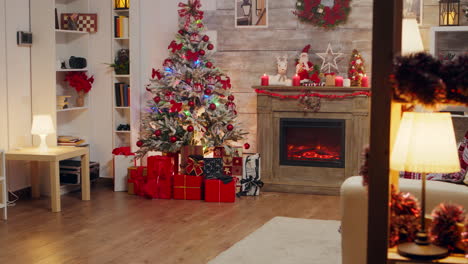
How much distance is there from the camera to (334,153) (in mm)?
7215

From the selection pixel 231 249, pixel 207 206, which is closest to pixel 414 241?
pixel 231 249

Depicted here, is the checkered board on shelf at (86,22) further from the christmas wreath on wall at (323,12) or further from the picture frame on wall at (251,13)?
the christmas wreath on wall at (323,12)

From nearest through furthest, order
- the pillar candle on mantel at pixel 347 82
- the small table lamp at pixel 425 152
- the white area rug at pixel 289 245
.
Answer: the small table lamp at pixel 425 152 → the white area rug at pixel 289 245 → the pillar candle on mantel at pixel 347 82

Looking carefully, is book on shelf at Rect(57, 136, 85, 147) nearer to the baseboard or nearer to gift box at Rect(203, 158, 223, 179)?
gift box at Rect(203, 158, 223, 179)

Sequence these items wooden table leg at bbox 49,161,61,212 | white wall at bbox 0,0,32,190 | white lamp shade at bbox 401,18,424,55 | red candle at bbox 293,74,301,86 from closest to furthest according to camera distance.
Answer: white lamp shade at bbox 401,18,424,55 < wooden table leg at bbox 49,161,61,212 < white wall at bbox 0,0,32,190 < red candle at bbox 293,74,301,86

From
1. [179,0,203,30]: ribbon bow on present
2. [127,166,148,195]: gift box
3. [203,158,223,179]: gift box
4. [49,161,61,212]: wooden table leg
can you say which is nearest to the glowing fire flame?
[203,158,223,179]: gift box

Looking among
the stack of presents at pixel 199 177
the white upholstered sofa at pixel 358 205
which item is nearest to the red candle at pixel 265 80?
the stack of presents at pixel 199 177

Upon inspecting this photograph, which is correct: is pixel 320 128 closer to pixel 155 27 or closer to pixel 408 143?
pixel 155 27

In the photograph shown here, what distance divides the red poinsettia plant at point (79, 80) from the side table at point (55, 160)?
38.0 inches

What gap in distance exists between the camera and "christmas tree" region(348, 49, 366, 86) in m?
6.98

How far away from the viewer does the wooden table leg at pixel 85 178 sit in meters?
6.69

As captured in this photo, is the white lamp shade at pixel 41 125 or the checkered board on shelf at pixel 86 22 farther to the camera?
A: the checkered board on shelf at pixel 86 22

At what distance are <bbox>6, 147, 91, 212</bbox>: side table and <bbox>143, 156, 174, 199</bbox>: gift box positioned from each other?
63 centimetres

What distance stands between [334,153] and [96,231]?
9.32 ft
